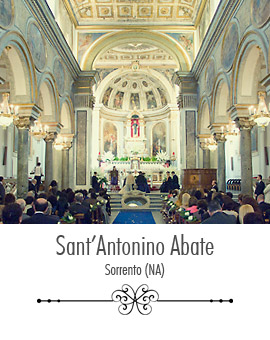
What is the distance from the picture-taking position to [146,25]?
16.7 metres

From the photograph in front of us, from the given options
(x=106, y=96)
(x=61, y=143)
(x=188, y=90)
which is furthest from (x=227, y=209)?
(x=106, y=96)

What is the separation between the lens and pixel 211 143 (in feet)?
49.3

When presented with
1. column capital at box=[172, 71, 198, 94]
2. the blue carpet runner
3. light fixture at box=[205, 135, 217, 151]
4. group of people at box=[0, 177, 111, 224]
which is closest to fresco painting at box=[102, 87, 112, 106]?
column capital at box=[172, 71, 198, 94]

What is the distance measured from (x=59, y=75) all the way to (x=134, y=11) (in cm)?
604

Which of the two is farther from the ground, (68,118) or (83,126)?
(68,118)

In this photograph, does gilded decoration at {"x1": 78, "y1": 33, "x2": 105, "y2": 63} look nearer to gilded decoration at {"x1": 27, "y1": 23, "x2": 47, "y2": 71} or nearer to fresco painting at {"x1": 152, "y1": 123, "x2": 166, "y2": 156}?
gilded decoration at {"x1": 27, "y1": 23, "x2": 47, "y2": 71}

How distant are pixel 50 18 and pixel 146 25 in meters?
7.14

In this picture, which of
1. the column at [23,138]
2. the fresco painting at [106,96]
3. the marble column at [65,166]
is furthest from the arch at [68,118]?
the fresco painting at [106,96]

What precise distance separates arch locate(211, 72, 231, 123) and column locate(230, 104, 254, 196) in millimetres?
2436

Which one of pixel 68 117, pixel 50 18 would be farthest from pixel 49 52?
pixel 68 117

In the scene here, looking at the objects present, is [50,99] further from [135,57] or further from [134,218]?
[135,57]

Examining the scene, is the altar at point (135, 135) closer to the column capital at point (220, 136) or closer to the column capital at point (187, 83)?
the column capital at point (187, 83)

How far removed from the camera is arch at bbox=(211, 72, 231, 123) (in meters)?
12.3

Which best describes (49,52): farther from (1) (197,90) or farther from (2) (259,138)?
(2) (259,138)
